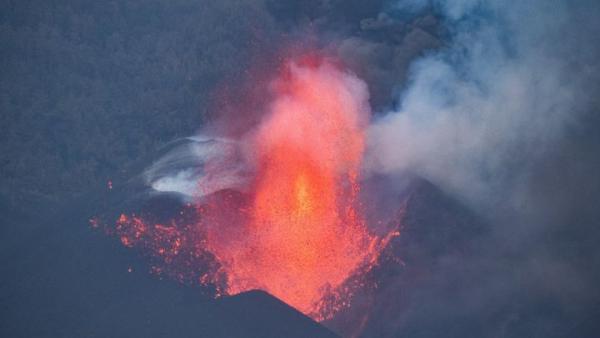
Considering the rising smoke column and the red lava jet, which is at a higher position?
the rising smoke column

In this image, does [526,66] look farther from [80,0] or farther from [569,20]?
[80,0]

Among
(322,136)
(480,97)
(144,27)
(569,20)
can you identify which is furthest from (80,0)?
(569,20)

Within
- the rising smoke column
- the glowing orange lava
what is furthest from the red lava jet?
the rising smoke column

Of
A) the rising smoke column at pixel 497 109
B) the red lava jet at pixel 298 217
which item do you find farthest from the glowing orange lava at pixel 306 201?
the rising smoke column at pixel 497 109

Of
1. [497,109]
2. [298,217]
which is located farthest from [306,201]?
[497,109]

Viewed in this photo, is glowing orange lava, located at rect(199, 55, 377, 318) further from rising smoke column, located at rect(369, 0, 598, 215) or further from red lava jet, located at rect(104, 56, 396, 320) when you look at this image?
rising smoke column, located at rect(369, 0, 598, 215)
